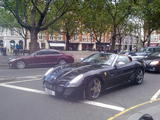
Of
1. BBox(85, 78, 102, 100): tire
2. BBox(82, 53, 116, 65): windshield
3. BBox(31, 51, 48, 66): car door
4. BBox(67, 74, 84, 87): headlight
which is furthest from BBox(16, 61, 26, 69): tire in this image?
BBox(67, 74, 84, 87): headlight

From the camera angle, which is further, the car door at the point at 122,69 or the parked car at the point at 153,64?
the parked car at the point at 153,64

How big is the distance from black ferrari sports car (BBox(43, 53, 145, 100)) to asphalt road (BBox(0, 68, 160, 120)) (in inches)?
11.7

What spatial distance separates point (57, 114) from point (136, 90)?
3.58 meters

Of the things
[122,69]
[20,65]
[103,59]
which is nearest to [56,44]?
[20,65]

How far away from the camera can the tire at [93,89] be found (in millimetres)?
5618

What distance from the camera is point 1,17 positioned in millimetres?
34031

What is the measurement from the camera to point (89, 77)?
5543 millimetres

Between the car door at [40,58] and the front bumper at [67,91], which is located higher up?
the car door at [40,58]

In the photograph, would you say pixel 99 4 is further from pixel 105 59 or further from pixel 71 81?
pixel 71 81

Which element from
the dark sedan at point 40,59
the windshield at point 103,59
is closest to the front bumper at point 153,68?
the windshield at point 103,59

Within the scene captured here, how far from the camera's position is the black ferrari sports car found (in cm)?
532

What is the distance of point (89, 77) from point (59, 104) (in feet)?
3.64

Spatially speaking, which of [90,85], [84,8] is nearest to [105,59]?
[90,85]

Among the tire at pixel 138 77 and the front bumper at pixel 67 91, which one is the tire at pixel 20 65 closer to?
the tire at pixel 138 77
